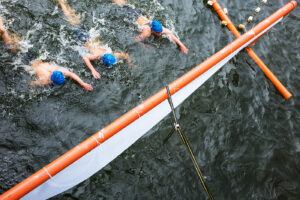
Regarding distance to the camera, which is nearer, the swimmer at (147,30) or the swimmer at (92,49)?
the swimmer at (92,49)

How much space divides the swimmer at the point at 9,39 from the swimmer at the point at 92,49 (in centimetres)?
129

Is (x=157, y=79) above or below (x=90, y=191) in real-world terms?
above

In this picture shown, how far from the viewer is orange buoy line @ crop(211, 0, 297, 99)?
5535 mm

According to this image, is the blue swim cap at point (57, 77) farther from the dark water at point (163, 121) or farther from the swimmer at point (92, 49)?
the swimmer at point (92, 49)

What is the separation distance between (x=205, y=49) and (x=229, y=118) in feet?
6.83

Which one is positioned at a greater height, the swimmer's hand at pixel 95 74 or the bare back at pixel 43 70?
the bare back at pixel 43 70

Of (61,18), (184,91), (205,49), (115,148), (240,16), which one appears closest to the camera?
(115,148)

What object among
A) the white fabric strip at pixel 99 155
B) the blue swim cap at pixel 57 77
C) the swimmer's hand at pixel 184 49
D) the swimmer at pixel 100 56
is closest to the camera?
the white fabric strip at pixel 99 155

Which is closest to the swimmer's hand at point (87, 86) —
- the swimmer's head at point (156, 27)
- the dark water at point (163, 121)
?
the dark water at point (163, 121)

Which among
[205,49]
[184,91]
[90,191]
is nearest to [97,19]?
[205,49]

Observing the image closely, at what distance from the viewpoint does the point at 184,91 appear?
3.56 metres

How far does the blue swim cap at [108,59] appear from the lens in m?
4.62

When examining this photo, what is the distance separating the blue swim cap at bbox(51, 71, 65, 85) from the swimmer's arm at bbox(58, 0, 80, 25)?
184 centimetres

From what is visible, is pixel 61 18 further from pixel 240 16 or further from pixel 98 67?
pixel 240 16
